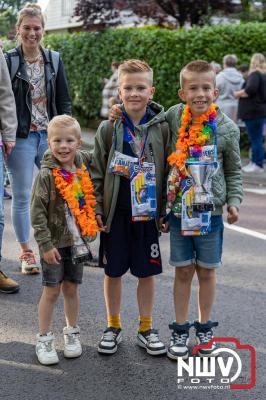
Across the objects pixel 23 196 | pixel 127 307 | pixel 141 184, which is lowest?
pixel 127 307

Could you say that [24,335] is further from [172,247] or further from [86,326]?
[172,247]

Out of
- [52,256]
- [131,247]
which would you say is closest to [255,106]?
[131,247]

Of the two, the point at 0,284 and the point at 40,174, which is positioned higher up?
the point at 40,174

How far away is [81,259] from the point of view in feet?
12.5

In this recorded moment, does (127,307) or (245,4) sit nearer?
(127,307)

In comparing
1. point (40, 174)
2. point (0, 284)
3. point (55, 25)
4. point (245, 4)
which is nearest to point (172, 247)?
point (40, 174)

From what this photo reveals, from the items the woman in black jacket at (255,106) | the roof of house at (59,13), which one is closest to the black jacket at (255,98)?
the woman in black jacket at (255,106)

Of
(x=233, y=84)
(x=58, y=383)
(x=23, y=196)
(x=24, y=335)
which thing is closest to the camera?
(x=58, y=383)

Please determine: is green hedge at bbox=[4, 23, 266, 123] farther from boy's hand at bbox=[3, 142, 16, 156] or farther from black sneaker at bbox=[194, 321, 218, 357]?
black sneaker at bbox=[194, 321, 218, 357]

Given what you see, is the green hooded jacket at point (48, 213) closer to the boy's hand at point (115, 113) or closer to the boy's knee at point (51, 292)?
the boy's knee at point (51, 292)

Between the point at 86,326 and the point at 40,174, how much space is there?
118cm

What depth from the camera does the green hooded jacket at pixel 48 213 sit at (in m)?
3.71

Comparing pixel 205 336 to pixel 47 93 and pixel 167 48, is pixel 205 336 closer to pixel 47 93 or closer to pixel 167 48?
pixel 47 93

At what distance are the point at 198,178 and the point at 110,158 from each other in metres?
0.54
